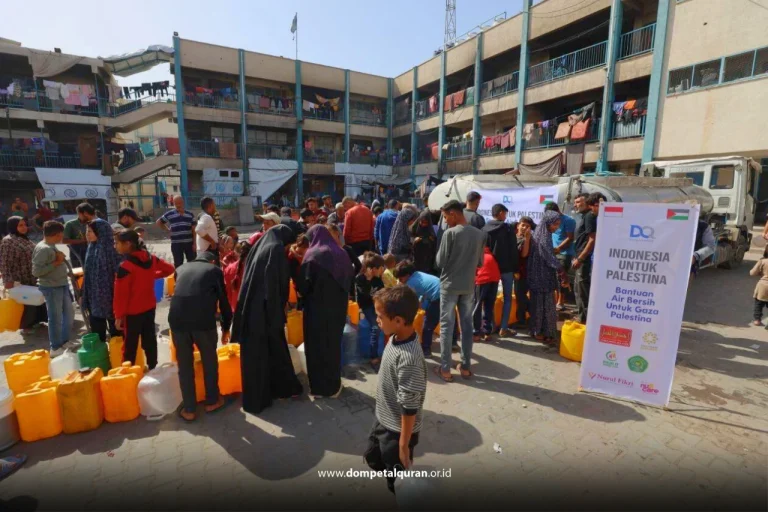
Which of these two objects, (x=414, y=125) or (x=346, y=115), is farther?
(x=346, y=115)

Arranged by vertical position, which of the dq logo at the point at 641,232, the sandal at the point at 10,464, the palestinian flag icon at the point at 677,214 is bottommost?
the sandal at the point at 10,464

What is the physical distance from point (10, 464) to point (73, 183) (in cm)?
2233

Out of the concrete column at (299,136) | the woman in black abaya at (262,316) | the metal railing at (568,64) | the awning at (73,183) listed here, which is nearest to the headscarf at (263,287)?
the woman in black abaya at (262,316)

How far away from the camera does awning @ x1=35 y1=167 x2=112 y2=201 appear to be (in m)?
19.2

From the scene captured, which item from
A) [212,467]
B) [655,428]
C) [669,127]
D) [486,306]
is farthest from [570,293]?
[669,127]

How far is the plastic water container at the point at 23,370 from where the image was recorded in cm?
359

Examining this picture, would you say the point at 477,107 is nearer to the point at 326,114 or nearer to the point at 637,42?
the point at 637,42

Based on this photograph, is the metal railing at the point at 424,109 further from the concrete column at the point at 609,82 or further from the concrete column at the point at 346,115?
the concrete column at the point at 609,82

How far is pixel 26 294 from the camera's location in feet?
16.6

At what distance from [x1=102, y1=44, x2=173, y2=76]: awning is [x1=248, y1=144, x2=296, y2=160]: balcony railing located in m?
6.54

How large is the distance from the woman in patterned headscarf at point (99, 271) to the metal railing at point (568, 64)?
18.7 meters

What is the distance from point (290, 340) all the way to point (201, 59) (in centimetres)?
2400

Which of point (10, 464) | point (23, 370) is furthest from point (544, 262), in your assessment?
point (23, 370)

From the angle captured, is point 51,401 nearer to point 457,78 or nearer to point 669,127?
point 669,127
